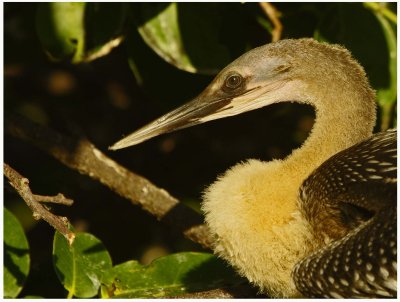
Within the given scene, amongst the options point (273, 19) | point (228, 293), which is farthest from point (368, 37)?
point (228, 293)

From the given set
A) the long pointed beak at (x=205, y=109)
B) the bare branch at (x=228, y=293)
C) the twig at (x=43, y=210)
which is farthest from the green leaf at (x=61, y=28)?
the bare branch at (x=228, y=293)

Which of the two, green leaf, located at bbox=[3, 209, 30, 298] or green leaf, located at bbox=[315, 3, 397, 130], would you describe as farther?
green leaf, located at bbox=[315, 3, 397, 130]

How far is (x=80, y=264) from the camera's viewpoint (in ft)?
9.62

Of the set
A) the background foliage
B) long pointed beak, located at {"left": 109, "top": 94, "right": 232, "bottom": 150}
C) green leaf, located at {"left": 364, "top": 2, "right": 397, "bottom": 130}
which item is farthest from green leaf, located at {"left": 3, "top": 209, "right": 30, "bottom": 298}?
green leaf, located at {"left": 364, "top": 2, "right": 397, "bottom": 130}

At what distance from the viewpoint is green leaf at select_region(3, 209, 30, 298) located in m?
3.02

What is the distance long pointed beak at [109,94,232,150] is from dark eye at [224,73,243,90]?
54 millimetres

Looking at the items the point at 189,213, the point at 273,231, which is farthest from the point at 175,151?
the point at 273,231

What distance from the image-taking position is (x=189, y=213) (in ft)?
11.8

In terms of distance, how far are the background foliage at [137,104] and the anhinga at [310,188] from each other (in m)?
0.33

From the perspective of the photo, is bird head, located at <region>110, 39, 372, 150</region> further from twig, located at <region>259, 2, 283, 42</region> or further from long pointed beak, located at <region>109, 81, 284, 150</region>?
twig, located at <region>259, 2, 283, 42</region>

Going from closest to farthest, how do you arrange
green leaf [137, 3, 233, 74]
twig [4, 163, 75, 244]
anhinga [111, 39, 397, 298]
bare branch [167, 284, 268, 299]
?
twig [4, 163, 75, 244] < anhinga [111, 39, 397, 298] < bare branch [167, 284, 268, 299] < green leaf [137, 3, 233, 74]

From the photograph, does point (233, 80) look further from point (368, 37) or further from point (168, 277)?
point (368, 37)

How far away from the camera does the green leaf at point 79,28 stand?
357 centimetres

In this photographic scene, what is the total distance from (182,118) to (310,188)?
0.52m
